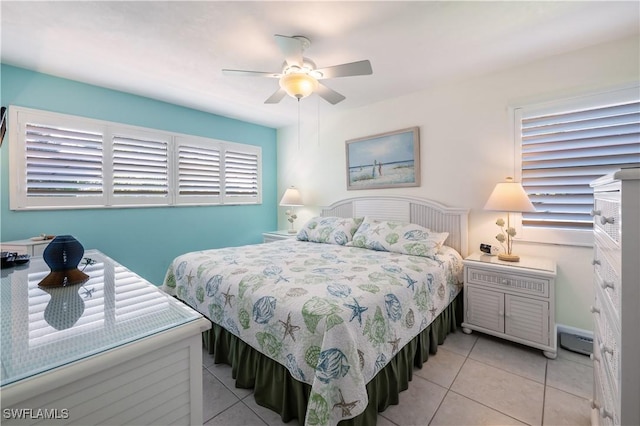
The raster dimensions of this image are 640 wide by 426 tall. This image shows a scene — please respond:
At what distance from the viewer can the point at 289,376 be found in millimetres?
1486

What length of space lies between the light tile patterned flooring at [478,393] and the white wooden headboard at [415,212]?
1094mm

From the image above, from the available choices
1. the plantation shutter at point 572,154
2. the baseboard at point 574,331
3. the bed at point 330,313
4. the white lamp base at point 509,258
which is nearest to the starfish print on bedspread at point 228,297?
the bed at point 330,313

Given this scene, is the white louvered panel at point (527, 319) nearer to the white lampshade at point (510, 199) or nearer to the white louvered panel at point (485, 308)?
the white louvered panel at point (485, 308)

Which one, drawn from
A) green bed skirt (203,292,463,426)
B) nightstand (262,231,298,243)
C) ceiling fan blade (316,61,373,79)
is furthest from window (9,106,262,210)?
ceiling fan blade (316,61,373,79)

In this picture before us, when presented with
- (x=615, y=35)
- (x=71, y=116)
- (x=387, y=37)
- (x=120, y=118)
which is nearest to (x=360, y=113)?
(x=387, y=37)

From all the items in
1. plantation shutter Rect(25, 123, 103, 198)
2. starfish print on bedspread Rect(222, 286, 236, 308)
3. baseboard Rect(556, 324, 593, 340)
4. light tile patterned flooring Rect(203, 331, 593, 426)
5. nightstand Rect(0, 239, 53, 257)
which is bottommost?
light tile patterned flooring Rect(203, 331, 593, 426)

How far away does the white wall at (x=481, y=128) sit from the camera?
2.24 m

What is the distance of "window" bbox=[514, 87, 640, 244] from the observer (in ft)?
6.89

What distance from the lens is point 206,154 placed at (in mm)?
3857

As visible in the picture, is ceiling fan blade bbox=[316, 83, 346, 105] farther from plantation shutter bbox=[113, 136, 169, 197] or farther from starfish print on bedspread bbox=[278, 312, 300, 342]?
plantation shutter bbox=[113, 136, 169, 197]

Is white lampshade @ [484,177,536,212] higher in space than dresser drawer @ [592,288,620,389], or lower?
A: higher

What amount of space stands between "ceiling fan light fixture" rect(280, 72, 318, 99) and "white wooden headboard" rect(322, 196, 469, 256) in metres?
1.79

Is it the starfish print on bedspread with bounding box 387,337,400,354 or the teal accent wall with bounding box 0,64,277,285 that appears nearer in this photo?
the starfish print on bedspread with bounding box 387,337,400,354

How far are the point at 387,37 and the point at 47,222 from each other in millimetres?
3612
